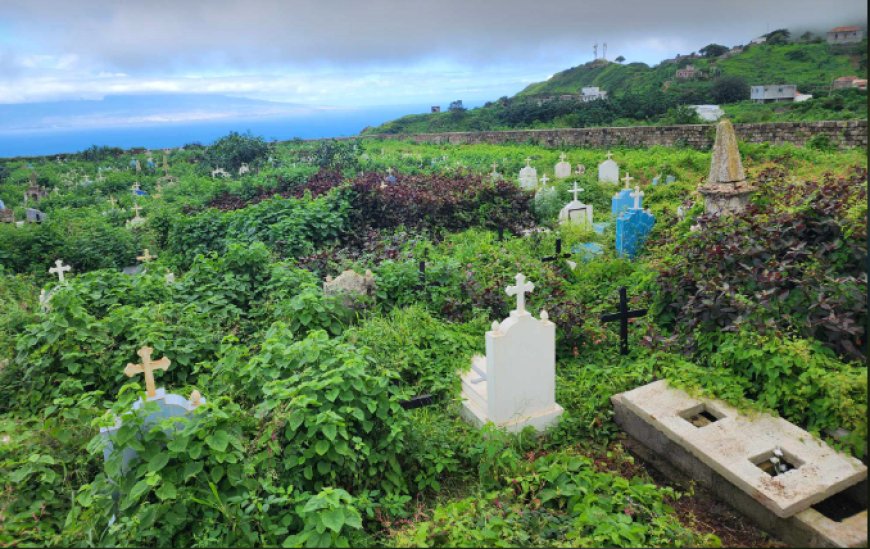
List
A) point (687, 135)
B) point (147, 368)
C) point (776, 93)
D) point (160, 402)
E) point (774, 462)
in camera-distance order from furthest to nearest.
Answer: point (776, 93) → point (687, 135) → point (147, 368) → point (160, 402) → point (774, 462)

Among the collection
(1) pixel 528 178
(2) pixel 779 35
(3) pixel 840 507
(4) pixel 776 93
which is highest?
(2) pixel 779 35

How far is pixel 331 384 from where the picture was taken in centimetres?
363

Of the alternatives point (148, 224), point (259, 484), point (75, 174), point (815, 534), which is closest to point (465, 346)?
point (259, 484)

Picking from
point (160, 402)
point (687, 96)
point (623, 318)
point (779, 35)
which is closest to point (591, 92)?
point (687, 96)

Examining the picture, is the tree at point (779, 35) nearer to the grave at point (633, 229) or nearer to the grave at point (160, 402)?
the grave at point (633, 229)

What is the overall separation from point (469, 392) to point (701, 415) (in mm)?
1790

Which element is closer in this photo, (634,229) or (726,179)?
(726,179)

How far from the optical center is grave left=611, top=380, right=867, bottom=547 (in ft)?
10.4

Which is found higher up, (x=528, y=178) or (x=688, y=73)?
(x=688, y=73)

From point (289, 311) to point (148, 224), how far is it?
6.23 meters

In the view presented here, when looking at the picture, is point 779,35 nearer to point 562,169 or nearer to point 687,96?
point 562,169

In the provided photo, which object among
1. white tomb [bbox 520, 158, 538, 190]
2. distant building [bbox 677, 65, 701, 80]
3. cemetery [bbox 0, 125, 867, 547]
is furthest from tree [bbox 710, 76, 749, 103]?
cemetery [bbox 0, 125, 867, 547]

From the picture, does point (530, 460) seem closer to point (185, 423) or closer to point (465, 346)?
point (465, 346)

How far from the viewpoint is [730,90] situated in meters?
27.0
